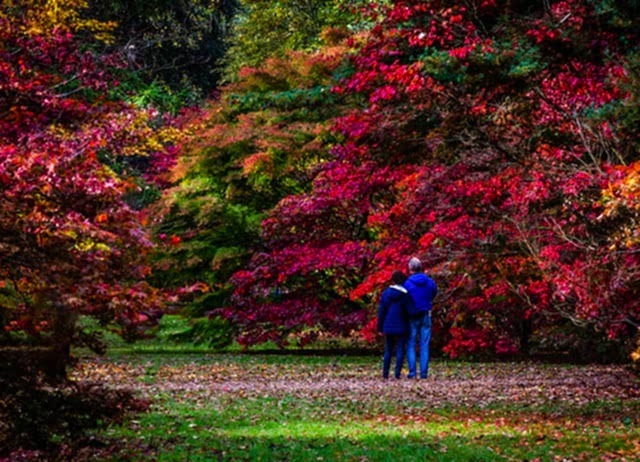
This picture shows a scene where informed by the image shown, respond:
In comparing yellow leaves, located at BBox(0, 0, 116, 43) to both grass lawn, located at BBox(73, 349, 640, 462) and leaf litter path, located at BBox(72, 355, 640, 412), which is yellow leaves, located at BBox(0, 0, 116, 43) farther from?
grass lawn, located at BBox(73, 349, 640, 462)

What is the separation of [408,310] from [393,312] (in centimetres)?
24

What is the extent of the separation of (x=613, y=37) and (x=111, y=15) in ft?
93.1

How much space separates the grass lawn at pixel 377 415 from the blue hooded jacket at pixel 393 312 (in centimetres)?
82

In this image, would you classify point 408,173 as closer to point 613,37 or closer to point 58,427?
point 613,37

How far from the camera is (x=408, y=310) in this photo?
1565 centimetres

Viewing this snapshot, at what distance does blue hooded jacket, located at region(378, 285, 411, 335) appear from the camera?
15641mm

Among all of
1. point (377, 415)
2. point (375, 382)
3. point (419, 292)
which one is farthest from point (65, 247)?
point (375, 382)

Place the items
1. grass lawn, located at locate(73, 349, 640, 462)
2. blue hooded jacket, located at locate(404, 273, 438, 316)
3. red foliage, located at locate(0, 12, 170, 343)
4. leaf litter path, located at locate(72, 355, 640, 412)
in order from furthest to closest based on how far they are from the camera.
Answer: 1. blue hooded jacket, located at locate(404, 273, 438, 316)
2. leaf litter path, located at locate(72, 355, 640, 412)
3. grass lawn, located at locate(73, 349, 640, 462)
4. red foliage, located at locate(0, 12, 170, 343)

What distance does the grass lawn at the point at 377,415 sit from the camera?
9.18m

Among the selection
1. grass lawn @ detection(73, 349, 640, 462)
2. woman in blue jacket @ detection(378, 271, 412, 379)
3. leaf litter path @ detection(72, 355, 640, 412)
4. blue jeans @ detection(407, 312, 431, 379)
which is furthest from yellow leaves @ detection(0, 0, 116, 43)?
blue jeans @ detection(407, 312, 431, 379)

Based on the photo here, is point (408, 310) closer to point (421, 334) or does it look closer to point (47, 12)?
point (421, 334)

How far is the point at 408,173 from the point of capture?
22438mm

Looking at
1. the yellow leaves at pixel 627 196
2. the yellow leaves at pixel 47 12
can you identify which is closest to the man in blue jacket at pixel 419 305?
the yellow leaves at pixel 627 196

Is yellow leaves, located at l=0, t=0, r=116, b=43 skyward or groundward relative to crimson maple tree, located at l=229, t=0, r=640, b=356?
skyward
